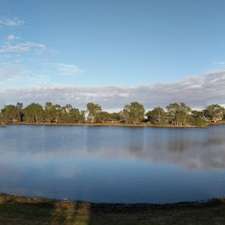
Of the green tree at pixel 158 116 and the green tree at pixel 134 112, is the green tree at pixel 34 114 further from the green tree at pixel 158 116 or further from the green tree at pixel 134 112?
the green tree at pixel 158 116

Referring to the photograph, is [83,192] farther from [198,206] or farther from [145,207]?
[198,206]

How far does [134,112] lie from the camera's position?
185000 millimetres

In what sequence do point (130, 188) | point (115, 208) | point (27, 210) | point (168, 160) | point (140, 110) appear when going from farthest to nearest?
point (140, 110)
point (168, 160)
point (130, 188)
point (115, 208)
point (27, 210)

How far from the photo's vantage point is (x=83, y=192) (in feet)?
73.6

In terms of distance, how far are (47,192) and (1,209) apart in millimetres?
6872

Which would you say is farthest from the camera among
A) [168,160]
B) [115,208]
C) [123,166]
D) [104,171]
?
[168,160]

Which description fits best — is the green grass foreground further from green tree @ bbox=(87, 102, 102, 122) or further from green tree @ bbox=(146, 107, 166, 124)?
green tree @ bbox=(87, 102, 102, 122)

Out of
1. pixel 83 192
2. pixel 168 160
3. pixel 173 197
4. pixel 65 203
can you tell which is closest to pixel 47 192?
pixel 83 192

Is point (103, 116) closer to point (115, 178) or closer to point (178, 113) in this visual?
point (178, 113)

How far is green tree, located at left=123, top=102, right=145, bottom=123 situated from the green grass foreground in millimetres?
166164

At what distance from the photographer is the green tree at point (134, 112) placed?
185125 millimetres

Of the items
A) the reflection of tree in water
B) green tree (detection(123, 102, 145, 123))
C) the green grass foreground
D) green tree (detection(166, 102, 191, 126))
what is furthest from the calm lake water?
green tree (detection(123, 102, 145, 123))

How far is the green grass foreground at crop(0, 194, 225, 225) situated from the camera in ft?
→ 41.9

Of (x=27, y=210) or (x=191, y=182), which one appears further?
(x=191, y=182)
